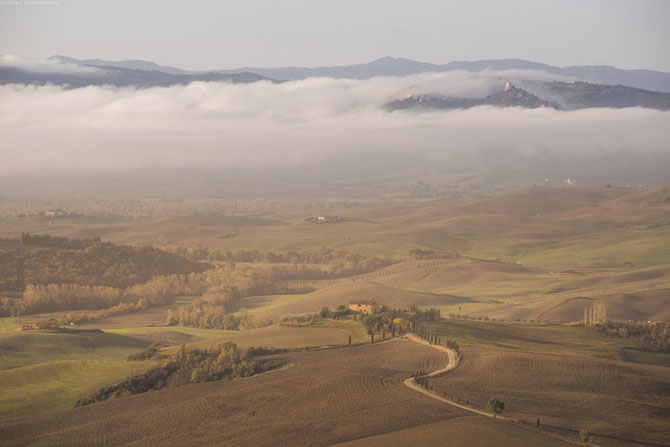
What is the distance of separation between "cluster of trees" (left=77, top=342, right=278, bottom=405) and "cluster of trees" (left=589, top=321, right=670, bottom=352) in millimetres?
38038

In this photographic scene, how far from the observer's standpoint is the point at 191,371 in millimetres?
65562

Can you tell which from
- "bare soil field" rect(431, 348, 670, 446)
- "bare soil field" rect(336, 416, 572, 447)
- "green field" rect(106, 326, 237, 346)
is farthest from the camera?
"green field" rect(106, 326, 237, 346)

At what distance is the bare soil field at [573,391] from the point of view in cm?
4847

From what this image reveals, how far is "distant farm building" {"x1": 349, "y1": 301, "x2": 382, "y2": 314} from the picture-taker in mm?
97312

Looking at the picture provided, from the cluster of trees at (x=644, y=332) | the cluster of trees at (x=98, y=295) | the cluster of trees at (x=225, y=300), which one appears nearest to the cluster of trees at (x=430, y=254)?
the cluster of trees at (x=225, y=300)

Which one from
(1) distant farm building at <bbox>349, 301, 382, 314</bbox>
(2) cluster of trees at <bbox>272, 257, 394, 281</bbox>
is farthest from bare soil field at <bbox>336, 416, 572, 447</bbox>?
(2) cluster of trees at <bbox>272, 257, 394, 281</bbox>

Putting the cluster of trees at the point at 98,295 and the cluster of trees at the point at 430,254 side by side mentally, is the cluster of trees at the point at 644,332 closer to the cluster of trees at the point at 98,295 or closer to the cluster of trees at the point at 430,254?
the cluster of trees at the point at 98,295


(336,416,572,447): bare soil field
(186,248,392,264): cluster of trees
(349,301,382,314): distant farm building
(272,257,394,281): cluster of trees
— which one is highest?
(336,416,572,447): bare soil field

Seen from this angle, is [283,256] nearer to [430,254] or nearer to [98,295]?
[430,254]

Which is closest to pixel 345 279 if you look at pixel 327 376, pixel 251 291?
pixel 251 291

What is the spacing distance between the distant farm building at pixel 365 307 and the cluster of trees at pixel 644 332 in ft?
81.0

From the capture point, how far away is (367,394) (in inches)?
2144

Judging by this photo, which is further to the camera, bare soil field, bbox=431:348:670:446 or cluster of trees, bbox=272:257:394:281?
cluster of trees, bbox=272:257:394:281

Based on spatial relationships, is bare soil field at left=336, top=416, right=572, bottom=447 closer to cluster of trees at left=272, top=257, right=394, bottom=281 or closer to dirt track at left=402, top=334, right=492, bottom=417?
dirt track at left=402, top=334, right=492, bottom=417
